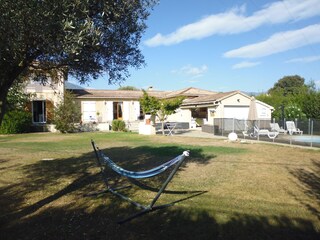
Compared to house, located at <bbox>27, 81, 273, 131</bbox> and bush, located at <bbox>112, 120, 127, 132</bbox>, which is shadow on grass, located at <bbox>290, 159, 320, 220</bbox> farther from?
bush, located at <bbox>112, 120, 127, 132</bbox>

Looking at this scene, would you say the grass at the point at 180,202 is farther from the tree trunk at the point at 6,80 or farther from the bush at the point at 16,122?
the bush at the point at 16,122

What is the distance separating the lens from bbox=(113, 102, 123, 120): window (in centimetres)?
3738

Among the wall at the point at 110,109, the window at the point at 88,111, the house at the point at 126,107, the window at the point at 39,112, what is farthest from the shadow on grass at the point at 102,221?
the wall at the point at 110,109

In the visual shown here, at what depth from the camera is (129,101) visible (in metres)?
37.8

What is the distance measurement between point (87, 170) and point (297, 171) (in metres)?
6.46

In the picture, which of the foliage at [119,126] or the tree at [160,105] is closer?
the tree at [160,105]

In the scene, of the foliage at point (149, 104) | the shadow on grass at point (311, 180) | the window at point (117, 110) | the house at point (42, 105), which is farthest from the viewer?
the window at point (117, 110)

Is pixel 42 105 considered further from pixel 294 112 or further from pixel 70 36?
pixel 70 36

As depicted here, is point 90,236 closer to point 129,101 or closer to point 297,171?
point 297,171

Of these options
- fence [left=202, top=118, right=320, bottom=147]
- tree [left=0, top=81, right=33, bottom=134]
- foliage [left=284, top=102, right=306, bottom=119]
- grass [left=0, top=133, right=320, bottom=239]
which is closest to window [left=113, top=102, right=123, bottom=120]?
tree [left=0, top=81, right=33, bottom=134]

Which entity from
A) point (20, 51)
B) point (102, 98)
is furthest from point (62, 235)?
point (102, 98)

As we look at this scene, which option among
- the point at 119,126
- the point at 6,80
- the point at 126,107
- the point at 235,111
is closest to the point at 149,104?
the point at 119,126

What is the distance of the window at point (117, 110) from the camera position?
123 ft

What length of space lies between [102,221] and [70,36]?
3.16m
